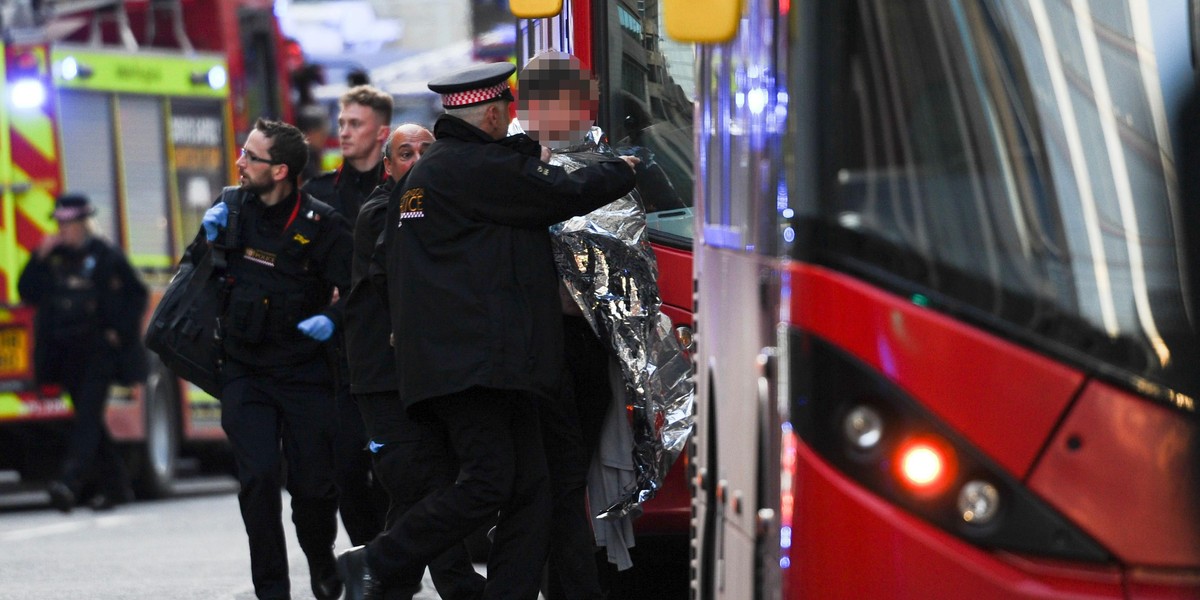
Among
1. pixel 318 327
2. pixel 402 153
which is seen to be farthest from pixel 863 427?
pixel 318 327

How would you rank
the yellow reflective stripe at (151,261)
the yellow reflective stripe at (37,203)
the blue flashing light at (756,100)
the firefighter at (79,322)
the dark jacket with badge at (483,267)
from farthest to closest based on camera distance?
the yellow reflective stripe at (151,261), the yellow reflective stripe at (37,203), the firefighter at (79,322), the dark jacket with badge at (483,267), the blue flashing light at (756,100)

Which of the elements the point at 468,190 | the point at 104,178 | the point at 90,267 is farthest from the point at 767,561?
the point at 104,178

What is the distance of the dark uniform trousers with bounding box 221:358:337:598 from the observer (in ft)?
23.2

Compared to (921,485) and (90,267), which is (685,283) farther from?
(90,267)

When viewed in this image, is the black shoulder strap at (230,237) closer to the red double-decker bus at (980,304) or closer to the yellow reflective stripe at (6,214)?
the red double-decker bus at (980,304)

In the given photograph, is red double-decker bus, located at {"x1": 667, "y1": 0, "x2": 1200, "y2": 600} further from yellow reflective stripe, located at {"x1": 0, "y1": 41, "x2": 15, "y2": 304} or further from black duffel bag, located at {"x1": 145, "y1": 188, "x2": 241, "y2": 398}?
yellow reflective stripe, located at {"x1": 0, "y1": 41, "x2": 15, "y2": 304}

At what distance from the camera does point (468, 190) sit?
224 inches

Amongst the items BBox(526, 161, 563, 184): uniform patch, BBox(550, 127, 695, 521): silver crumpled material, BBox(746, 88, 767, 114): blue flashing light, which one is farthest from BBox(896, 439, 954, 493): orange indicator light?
BBox(550, 127, 695, 521): silver crumpled material

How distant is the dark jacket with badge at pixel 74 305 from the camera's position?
13.2m

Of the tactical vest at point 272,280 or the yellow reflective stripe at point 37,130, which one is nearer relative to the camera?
the tactical vest at point 272,280

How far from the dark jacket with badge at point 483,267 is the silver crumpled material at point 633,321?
0.51 m

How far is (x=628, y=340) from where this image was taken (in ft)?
20.8

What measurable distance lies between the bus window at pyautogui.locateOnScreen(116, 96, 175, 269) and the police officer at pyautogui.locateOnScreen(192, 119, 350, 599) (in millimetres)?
7611

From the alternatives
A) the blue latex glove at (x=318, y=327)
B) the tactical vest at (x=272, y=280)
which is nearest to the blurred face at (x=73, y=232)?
the tactical vest at (x=272, y=280)
